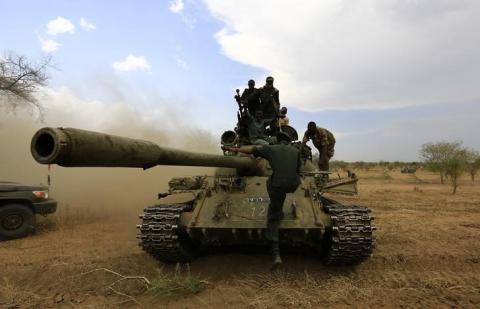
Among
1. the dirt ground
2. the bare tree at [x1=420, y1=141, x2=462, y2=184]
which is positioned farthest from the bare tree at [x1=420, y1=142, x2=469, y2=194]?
the dirt ground

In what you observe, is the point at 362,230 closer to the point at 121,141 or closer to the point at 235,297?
the point at 235,297

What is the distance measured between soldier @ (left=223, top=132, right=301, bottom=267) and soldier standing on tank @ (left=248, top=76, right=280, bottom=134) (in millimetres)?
4411

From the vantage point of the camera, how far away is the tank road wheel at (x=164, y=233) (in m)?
6.52

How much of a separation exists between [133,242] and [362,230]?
208 inches

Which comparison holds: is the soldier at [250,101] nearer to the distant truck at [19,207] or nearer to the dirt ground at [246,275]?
the dirt ground at [246,275]

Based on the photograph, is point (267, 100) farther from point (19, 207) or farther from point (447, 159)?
point (447, 159)

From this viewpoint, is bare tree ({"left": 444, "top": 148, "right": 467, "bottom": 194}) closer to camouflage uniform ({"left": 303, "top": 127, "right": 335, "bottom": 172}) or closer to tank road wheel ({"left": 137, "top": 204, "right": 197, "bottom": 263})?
camouflage uniform ({"left": 303, "top": 127, "right": 335, "bottom": 172})

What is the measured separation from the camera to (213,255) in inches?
315

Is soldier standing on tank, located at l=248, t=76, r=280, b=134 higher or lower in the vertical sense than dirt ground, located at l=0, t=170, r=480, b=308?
higher

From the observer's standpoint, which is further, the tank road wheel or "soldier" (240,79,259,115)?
"soldier" (240,79,259,115)

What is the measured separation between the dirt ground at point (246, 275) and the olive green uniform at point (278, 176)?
0.89 meters

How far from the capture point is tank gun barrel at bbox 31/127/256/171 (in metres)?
2.91

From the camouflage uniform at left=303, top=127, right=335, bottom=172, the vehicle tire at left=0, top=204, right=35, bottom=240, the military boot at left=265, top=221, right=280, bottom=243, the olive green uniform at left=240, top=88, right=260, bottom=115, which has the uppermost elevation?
the olive green uniform at left=240, top=88, right=260, bottom=115

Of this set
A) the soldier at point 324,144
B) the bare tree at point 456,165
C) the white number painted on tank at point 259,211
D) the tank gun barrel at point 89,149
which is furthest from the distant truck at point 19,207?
the bare tree at point 456,165
